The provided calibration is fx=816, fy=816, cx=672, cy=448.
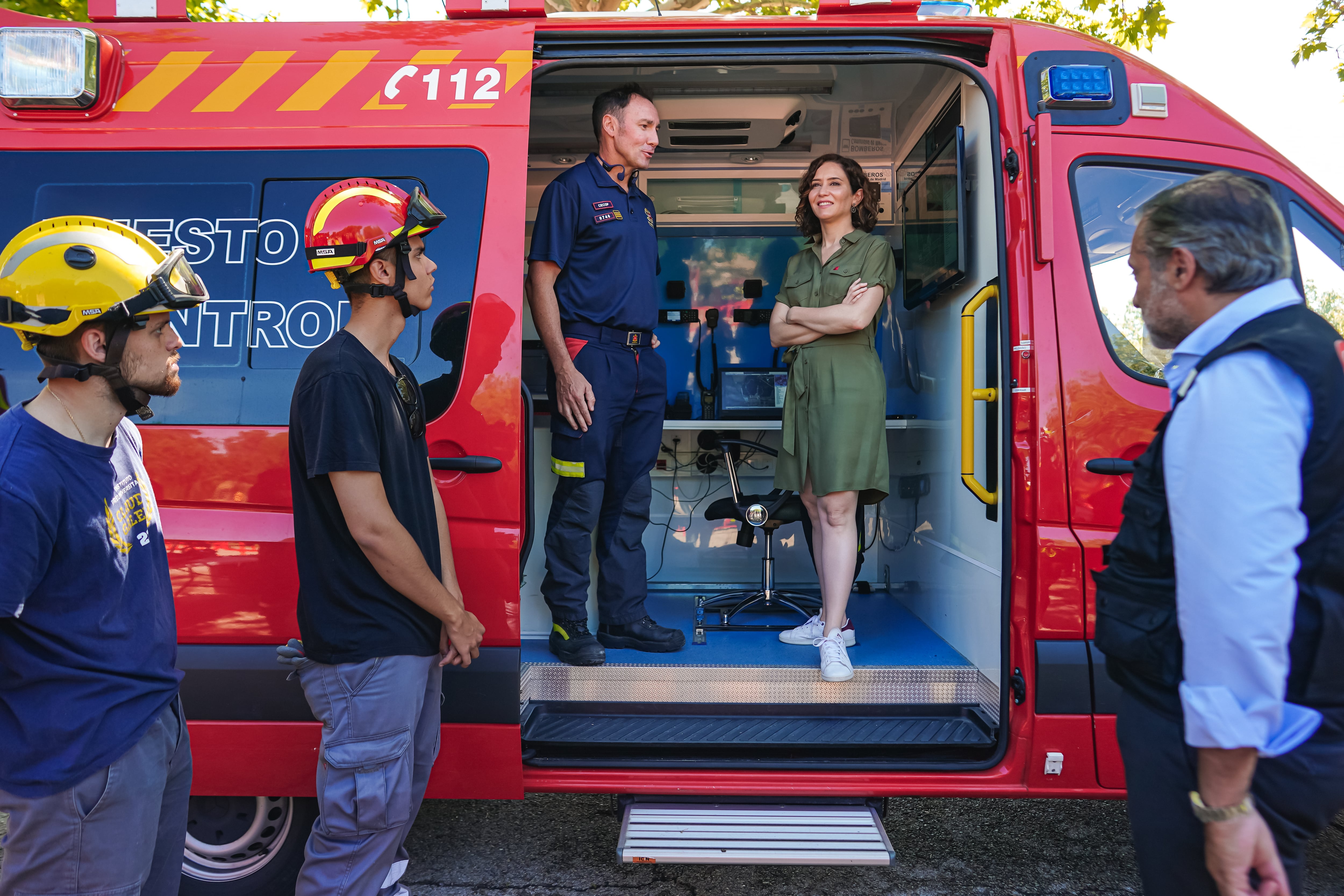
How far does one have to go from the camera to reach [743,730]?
2404 mm

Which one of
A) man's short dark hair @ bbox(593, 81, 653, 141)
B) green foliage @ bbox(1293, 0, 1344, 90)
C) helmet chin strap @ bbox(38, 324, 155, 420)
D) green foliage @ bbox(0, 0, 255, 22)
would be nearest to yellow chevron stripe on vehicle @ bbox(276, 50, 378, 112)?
man's short dark hair @ bbox(593, 81, 653, 141)

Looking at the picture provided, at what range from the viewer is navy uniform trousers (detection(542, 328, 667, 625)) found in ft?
9.20

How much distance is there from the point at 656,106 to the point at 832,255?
1.19m

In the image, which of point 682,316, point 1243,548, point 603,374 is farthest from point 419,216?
point 682,316

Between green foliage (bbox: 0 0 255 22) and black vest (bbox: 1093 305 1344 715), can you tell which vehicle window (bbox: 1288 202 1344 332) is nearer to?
black vest (bbox: 1093 305 1344 715)

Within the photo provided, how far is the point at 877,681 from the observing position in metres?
2.59

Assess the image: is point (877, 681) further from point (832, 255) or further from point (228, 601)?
point (228, 601)

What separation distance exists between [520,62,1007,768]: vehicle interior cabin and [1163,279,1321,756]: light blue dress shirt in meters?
1.25

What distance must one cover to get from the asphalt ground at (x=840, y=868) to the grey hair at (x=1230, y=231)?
6.70 ft

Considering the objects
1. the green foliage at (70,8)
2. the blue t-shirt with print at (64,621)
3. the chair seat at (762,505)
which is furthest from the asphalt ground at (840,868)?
the green foliage at (70,8)

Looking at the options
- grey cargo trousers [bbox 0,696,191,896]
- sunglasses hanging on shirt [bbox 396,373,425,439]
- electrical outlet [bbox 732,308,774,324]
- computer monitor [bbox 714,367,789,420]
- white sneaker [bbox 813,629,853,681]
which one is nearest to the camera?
grey cargo trousers [bbox 0,696,191,896]

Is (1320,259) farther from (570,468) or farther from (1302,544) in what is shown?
(570,468)

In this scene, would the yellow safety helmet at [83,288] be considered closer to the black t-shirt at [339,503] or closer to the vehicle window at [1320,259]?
the black t-shirt at [339,503]

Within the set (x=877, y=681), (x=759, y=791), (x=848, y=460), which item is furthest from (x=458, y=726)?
(x=848, y=460)
